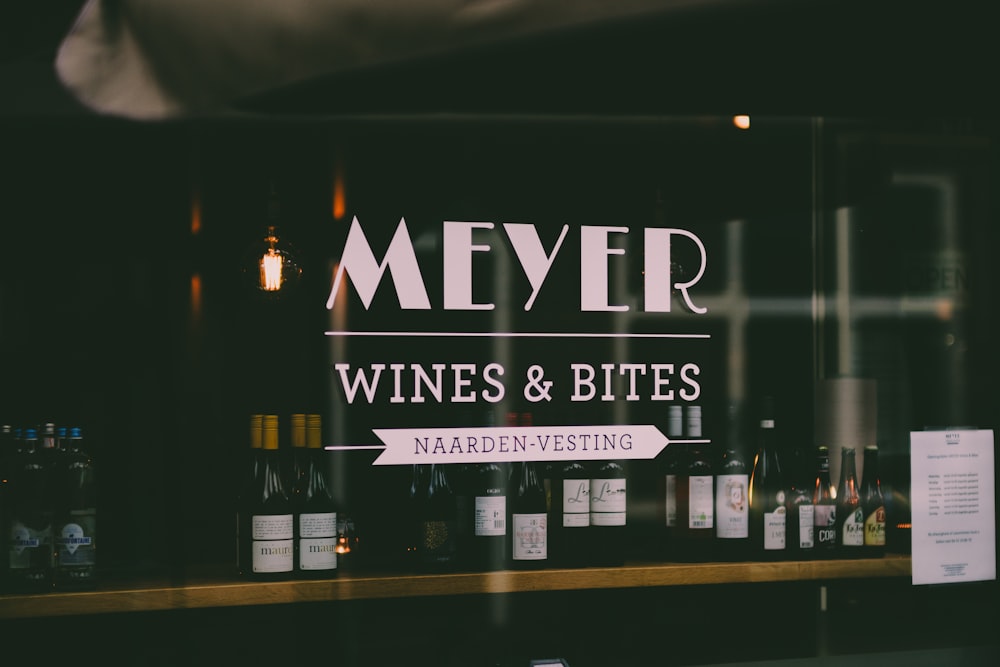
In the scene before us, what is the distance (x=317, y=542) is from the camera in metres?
2.37

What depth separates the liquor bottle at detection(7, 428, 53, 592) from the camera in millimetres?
2221

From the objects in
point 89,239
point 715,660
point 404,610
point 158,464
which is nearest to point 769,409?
point 715,660

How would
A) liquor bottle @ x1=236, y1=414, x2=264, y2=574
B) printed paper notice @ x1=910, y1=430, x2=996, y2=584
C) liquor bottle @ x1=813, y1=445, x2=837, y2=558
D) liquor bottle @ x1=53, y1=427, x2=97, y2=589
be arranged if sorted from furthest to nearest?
1. printed paper notice @ x1=910, y1=430, x2=996, y2=584
2. liquor bottle @ x1=813, y1=445, x2=837, y2=558
3. liquor bottle @ x1=236, y1=414, x2=264, y2=574
4. liquor bottle @ x1=53, y1=427, x2=97, y2=589

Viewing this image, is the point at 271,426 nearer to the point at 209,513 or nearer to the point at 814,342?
the point at 209,513

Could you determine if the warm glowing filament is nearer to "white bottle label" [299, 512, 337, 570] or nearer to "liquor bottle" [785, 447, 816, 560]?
"white bottle label" [299, 512, 337, 570]

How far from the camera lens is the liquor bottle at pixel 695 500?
2.59 m

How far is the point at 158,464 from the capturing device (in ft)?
8.02

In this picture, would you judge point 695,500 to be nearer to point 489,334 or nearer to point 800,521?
point 800,521

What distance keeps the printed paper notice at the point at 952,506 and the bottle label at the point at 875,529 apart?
0.42 ft

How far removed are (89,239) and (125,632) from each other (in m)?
0.87

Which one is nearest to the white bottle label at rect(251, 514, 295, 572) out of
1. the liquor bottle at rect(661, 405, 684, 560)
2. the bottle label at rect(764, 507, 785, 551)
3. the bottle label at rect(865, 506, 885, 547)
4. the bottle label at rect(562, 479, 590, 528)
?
the bottle label at rect(562, 479, 590, 528)

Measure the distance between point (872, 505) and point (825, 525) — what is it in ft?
0.63

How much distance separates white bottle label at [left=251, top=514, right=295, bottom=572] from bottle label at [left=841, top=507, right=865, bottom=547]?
1.35 metres

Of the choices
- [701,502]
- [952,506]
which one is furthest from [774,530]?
[952,506]
